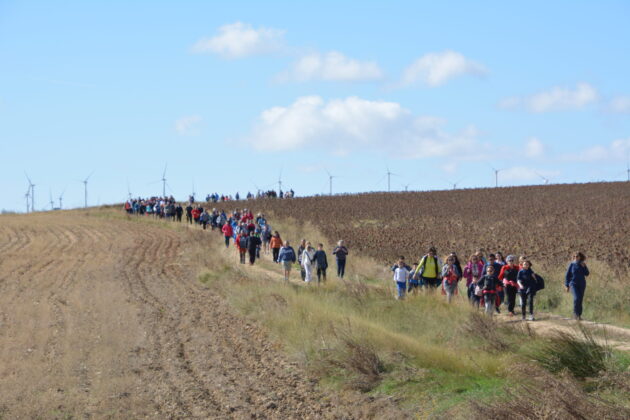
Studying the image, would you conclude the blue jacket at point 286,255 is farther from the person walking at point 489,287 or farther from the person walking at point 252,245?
the person walking at point 489,287

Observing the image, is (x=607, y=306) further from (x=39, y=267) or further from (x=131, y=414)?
(x=39, y=267)

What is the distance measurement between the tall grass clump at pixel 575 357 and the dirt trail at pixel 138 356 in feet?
7.61

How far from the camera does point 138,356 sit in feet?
53.9

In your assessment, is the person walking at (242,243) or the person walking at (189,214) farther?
the person walking at (189,214)

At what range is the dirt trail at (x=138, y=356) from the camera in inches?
486

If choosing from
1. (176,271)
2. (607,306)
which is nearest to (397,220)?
(176,271)

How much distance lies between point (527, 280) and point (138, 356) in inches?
338

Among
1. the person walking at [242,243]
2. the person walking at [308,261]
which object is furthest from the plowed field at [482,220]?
the person walking at [308,261]

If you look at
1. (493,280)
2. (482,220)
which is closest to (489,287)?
(493,280)

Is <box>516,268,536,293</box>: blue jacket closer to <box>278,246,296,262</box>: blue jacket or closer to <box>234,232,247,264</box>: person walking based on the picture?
<box>278,246,296,262</box>: blue jacket

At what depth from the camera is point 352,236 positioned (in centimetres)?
4294

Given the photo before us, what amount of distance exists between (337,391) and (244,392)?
58.5 inches

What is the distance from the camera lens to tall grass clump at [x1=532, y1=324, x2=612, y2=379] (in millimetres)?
10930

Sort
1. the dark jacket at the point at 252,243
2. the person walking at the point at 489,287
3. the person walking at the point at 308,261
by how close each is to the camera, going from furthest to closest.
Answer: the dark jacket at the point at 252,243, the person walking at the point at 308,261, the person walking at the point at 489,287
